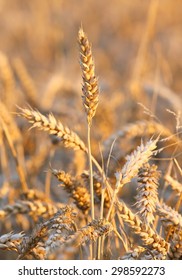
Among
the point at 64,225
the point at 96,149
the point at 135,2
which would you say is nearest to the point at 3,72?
the point at 96,149

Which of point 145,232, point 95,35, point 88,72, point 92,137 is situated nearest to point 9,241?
point 145,232

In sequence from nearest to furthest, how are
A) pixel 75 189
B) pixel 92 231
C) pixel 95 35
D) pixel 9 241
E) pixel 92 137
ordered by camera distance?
pixel 92 231
pixel 9 241
pixel 75 189
pixel 92 137
pixel 95 35

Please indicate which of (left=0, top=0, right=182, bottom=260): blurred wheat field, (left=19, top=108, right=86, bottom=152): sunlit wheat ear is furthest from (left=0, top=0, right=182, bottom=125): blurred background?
(left=19, top=108, right=86, bottom=152): sunlit wheat ear

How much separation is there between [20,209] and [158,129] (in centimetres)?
73

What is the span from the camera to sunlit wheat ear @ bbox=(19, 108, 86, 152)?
1502 millimetres

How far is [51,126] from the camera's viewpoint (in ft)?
5.01

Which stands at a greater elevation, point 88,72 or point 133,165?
point 88,72

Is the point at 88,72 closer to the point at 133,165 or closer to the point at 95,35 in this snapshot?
the point at 133,165

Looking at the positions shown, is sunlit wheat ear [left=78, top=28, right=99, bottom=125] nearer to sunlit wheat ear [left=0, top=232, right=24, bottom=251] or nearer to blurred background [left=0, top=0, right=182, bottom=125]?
sunlit wheat ear [left=0, top=232, right=24, bottom=251]

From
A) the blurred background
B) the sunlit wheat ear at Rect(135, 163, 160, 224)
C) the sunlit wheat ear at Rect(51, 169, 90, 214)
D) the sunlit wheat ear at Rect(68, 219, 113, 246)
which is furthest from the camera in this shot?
the blurred background

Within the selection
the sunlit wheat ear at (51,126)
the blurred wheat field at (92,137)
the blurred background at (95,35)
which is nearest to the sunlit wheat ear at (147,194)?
the blurred wheat field at (92,137)

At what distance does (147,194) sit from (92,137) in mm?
1799

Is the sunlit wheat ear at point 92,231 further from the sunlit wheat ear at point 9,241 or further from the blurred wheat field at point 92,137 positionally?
the sunlit wheat ear at point 9,241

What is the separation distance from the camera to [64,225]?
1460 mm
